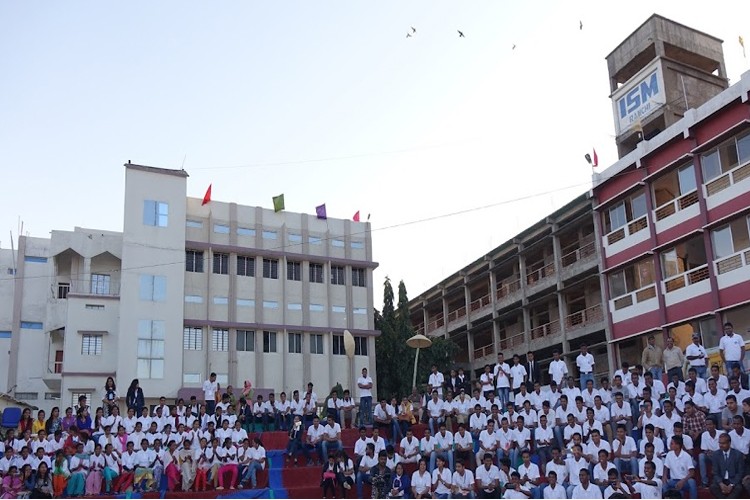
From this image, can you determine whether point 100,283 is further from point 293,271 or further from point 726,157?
point 726,157

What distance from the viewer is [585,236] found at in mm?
40562

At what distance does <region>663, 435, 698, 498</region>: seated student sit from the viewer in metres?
15.5

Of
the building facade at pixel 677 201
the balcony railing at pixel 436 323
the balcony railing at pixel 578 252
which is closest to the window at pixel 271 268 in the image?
the balcony railing at pixel 578 252

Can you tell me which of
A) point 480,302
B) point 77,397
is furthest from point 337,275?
point 77,397

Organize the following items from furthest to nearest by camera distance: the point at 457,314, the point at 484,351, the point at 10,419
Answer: the point at 457,314 → the point at 484,351 → the point at 10,419

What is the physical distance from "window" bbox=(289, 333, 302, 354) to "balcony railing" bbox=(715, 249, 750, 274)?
20.0 metres

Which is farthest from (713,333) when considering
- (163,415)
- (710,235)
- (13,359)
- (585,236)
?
(13,359)

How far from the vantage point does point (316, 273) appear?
40938 millimetres

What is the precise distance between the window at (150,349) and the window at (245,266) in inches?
188

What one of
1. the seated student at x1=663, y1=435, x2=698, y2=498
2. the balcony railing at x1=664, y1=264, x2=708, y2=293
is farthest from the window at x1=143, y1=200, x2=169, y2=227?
the seated student at x1=663, y1=435, x2=698, y2=498

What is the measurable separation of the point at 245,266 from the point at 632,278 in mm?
18006

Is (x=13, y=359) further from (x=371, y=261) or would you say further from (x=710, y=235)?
(x=710, y=235)

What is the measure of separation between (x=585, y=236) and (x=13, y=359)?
3112cm

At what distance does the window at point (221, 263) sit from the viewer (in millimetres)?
38594
